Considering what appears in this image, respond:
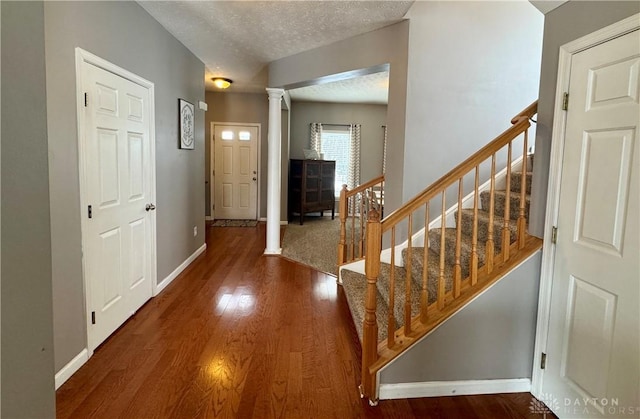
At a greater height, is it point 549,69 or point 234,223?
point 549,69

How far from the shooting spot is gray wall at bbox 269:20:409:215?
10.2 feet

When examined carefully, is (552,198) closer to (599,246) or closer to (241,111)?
(599,246)

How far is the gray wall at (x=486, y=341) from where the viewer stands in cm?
198

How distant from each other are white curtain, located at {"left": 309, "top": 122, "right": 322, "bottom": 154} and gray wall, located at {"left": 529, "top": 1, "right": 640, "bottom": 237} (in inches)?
232

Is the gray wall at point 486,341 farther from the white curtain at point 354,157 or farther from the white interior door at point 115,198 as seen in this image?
the white curtain at point 354,157

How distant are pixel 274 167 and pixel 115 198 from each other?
7.84ft

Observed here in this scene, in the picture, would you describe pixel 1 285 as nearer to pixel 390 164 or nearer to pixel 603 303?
pixel 603 303

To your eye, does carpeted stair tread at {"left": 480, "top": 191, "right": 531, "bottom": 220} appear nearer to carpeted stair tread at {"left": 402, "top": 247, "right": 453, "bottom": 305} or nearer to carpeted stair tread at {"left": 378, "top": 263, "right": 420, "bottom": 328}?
carpeted stair tread at {"left": 402, "top": 247, "right": 453, "bottom": 305}

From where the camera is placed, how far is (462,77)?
311cm

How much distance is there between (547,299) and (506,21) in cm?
242

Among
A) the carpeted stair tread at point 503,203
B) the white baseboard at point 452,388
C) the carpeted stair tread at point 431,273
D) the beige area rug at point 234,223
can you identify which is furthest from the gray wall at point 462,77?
the beige area rug at point 234,223

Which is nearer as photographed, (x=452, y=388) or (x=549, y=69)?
(x=549, y=69)

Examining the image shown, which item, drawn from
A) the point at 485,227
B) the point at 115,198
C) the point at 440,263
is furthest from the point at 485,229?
the point at 115,198

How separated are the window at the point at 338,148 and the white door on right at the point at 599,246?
20.3ft
